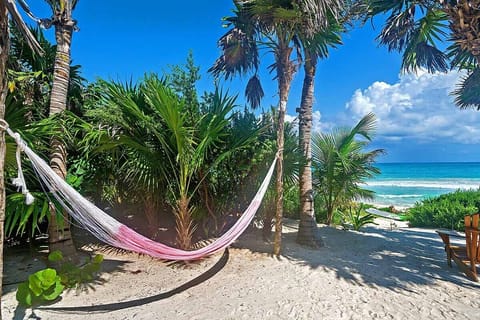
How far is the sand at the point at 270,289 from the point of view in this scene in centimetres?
220

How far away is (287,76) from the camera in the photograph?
364cm

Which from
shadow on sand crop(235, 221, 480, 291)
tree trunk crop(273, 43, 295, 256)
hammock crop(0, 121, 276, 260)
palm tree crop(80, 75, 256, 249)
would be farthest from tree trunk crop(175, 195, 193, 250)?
tree trunk crop(273, 43, 295, 256)

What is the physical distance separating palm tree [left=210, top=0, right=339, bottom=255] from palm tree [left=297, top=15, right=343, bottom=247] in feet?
1.93

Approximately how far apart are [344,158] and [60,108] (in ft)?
16.6

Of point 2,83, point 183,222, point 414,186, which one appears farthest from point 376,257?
point 414,186

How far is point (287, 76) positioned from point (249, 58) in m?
1.57

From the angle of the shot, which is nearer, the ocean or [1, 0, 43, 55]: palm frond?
[1, 0, 43, 55]: palm frond

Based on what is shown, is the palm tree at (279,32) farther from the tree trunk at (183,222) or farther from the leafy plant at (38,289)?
the leafy plant at (38,289)

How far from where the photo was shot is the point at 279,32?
11.8 feet

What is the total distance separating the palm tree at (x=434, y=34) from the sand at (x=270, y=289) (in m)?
3.32

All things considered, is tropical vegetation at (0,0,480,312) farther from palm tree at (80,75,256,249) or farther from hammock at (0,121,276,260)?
hammock at (0,121,276,260)

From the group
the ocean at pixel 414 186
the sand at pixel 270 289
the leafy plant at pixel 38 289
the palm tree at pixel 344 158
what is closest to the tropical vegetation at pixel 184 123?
the leafy plant at pixel 38 289

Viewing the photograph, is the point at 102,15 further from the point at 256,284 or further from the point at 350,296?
the point at 350,296

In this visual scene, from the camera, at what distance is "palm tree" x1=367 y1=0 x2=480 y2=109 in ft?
11.8
